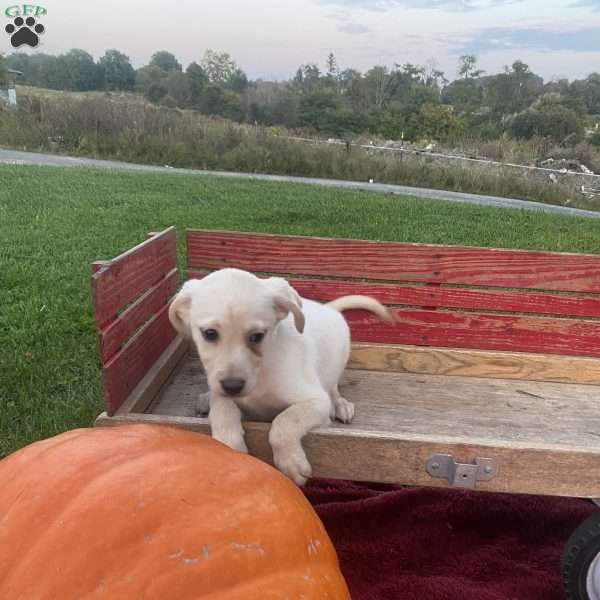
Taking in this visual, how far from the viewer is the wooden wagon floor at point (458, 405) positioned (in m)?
2.73

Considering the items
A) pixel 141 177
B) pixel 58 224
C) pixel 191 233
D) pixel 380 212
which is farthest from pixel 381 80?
pixel 191 233

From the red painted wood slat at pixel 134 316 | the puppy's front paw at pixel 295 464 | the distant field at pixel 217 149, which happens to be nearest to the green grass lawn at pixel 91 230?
the red painted wood slat at pixel 134 316

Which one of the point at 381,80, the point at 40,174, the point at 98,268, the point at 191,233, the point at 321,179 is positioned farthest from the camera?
the point at 381,80

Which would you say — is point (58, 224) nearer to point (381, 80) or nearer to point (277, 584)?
point (277, 584)

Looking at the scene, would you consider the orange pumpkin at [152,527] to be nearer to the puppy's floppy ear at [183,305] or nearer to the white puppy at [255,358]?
the white puppy at [255,358]

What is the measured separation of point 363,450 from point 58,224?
6.41 m

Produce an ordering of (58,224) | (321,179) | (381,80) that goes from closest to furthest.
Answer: (58,224) → (321,179) → (381,80)

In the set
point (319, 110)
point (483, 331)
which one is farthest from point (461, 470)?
point (319, 110)

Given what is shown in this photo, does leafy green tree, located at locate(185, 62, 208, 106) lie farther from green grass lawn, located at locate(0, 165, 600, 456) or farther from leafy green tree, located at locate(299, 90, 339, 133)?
green grass lawn, located at locate(0, 165, 600, 456)

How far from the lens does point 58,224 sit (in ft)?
24.5

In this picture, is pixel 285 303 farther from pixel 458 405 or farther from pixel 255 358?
pixel 458 405

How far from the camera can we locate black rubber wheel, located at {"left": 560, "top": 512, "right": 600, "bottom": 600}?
205cm

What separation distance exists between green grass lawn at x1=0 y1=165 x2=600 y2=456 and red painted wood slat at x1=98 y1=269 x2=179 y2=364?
0.82 metres

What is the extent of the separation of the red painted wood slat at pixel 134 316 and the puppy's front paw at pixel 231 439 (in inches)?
18.9
